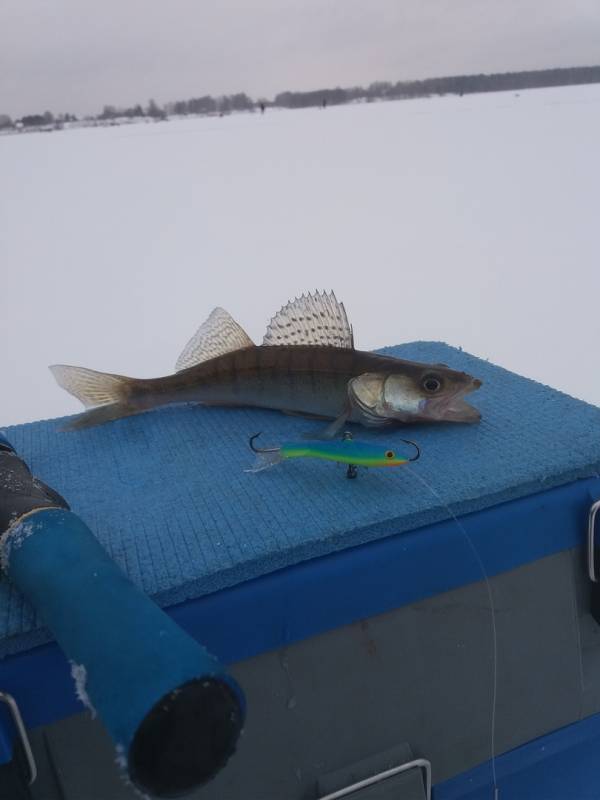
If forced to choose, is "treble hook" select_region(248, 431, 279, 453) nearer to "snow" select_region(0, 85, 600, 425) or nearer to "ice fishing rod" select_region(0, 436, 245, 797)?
"ice fishing rod" select_region(0, 436, 245, 797)

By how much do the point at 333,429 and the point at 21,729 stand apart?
1.46 ft

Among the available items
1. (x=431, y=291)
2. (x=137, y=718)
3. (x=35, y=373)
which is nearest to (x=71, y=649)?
(x=137, y=718)

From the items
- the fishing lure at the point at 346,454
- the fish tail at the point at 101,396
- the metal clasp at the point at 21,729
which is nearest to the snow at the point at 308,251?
the fish tail at the point at 101,396

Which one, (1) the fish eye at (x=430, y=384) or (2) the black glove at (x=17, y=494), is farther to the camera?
(1) the fish eye at (x=430, y=384)

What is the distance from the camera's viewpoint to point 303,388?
36.7 inches

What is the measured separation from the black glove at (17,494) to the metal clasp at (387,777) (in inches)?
14.3

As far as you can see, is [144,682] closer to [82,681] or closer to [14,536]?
[82,681]

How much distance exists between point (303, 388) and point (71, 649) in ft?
1.82

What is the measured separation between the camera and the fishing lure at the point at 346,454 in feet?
2.37

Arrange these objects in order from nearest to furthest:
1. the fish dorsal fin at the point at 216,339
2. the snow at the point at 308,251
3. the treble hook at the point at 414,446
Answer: the treble hook at the point at 414,446
the fish dorsal fin at the point at 216,339
the snow at the point at 308,251

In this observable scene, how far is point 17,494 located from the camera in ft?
1.95

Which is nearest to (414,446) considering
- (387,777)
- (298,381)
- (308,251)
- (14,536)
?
(298,381)

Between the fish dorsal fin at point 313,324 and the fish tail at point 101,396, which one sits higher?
the fish dorsal fin at point 313,324

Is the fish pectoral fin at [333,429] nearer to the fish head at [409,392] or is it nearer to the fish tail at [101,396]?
the fish head at [409,392]
